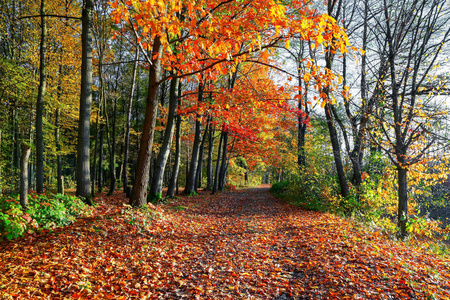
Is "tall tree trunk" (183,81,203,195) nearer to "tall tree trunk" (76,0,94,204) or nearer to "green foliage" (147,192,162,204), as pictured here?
"green foliage" (147,192,162,204)

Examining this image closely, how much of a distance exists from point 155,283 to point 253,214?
5809 mm

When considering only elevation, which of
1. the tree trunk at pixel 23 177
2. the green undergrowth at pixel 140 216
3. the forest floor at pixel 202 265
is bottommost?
the forest floor at pixel 202 265

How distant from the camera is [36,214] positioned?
4812 mm

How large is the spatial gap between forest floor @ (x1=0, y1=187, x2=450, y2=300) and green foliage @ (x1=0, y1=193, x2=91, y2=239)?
220 millimetres

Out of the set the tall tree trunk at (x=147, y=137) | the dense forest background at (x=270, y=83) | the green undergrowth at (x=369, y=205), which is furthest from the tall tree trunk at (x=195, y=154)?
the tall tree trunk at (x=147, y=137)

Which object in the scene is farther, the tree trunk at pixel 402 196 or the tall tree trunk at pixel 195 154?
the tall tree trunk at pixel 195 154

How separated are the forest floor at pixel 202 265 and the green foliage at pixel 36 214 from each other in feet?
0.72

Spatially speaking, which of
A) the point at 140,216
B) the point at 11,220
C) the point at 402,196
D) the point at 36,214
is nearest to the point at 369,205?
the point at 402,196

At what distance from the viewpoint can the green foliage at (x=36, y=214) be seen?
417 cm

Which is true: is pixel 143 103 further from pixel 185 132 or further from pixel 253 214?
pixel 253 214

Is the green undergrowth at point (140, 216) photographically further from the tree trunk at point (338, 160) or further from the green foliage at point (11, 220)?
the tree trunk at point (338, 160)

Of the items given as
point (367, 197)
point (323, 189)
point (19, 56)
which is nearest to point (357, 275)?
point (367, 197)

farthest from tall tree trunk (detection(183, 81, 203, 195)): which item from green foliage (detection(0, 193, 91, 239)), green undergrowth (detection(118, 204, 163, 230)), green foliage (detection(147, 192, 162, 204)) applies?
green foliage (detection(0, 193, 91, 239))

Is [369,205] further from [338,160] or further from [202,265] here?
[202,265]
